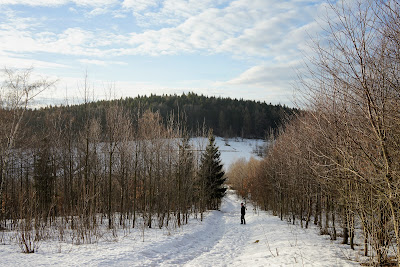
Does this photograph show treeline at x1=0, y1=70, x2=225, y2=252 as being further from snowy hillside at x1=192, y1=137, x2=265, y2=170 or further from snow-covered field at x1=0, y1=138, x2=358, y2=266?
snowy hillside at x1=192, y1=137, x2=265, y2=170

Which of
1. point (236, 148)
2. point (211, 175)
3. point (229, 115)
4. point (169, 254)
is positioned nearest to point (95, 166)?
point (169, 254)

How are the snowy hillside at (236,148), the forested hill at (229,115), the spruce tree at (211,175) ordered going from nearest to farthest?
the spruce tree at (211,175) → the snowy hillside at (236,148) → the forested hill at (229,115)

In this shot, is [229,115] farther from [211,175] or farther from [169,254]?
[169,254]

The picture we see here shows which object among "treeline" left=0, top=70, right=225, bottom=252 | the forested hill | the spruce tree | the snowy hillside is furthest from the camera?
the forested hill

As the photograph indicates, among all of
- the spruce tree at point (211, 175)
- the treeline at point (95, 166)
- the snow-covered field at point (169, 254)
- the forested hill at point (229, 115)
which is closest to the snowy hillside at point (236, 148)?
the forested hill at point (229, 115)

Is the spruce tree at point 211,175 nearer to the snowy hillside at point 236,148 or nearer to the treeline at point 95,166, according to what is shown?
the treeline at point 95,166

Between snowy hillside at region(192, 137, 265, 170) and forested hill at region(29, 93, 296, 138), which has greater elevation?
forested hill at region(29, 93, 296, 138)

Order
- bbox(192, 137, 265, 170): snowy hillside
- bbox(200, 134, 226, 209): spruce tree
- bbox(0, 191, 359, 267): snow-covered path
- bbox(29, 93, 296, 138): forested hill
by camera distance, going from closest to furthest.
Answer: bbox(0, 191, 359, 267): snow-covered path, bbox(200, 134, 226, 209): spruce tree, bbox(192, 137, 265, 170): snowy hillside, bbox(29, 93, 296, 138): forested hill

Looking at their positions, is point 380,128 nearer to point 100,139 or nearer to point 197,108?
point 100,139

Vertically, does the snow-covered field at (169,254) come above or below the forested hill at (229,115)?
below

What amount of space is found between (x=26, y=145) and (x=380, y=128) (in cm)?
2450

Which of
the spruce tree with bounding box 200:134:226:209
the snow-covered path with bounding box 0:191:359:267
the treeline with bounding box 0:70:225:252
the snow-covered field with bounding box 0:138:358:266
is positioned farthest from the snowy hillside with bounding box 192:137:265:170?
the snow-covered path with bounding box 0:191:359:267

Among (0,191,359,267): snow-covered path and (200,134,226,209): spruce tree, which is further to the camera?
(200,134,226,209): spruce tree

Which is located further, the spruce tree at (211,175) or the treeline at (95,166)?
the spruce tree at (211,175)
